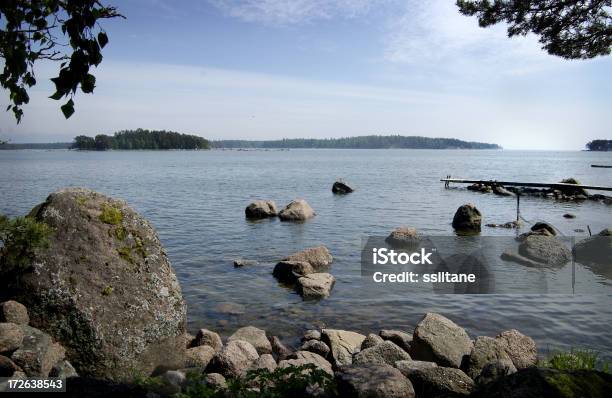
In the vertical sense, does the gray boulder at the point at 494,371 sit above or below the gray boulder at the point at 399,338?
above

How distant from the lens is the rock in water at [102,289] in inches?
321

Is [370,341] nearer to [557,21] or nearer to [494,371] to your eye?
[494,371]

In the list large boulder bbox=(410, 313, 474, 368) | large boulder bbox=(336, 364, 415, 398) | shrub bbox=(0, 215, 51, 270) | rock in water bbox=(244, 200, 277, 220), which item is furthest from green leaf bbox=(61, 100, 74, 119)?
rock in water bbox=(244, 200, 277, 220)

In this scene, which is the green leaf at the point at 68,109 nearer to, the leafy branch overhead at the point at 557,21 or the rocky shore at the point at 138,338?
the rocky shore at the point at 138,338

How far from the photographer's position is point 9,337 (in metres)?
7.20

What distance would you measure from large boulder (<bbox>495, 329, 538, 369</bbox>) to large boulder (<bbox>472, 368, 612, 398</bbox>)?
5351mm

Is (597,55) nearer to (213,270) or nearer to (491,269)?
(491,269)

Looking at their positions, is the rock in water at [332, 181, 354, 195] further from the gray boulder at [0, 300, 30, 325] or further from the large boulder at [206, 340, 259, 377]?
the gray boulder at [0, 300, 30, 325]

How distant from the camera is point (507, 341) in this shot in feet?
30.8

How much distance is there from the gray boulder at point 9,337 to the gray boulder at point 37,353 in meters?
0.09

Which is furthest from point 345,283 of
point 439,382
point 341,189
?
point 341,189

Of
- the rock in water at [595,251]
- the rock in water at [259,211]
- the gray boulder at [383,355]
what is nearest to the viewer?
the gray boulder at [383,355]

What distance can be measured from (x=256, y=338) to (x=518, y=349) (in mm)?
5692

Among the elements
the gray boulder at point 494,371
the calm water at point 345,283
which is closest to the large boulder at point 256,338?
the calm water at point 345,283
